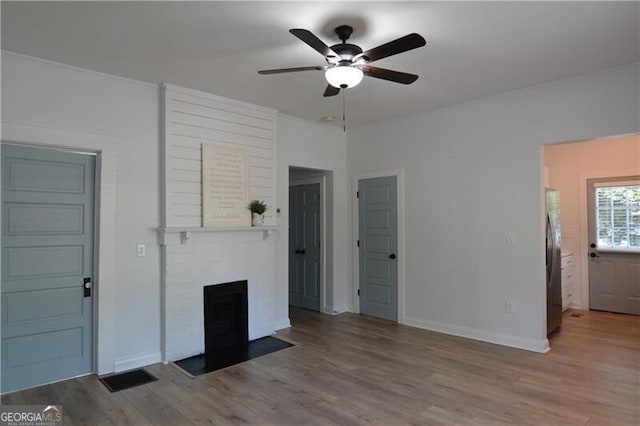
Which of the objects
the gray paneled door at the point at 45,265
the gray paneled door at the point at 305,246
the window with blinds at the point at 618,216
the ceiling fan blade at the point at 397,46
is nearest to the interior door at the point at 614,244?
the window with blinds at the point at 618,216

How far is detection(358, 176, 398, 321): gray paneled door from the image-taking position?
545 cm

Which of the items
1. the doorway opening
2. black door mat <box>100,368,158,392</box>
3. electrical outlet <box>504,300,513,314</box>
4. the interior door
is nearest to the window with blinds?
the interior door

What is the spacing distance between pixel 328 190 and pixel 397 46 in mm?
3593

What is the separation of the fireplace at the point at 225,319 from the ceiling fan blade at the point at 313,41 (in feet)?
9.35

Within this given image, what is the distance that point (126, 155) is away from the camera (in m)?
3.81

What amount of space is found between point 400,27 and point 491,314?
11.1 feet

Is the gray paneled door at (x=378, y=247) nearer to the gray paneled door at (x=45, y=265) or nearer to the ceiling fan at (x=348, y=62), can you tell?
the ceiling fan at (x=348, y=62)

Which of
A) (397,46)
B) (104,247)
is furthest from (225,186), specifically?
(397,46)

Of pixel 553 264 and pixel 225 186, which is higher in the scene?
pixel 225 186

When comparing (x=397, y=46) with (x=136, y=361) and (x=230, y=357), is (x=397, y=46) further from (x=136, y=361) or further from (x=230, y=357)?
(x=136, y=361)

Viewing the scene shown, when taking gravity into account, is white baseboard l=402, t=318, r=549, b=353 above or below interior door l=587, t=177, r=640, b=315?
below

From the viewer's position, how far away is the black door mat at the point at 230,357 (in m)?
3.78

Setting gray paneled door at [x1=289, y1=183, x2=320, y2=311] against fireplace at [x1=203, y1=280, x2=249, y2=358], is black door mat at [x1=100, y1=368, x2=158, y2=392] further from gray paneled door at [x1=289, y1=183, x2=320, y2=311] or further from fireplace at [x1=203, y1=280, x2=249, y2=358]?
gray paneled door at [x1=289, y1=183, x2=320, y2=311]

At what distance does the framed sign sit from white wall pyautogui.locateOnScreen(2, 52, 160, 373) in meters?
0.52
